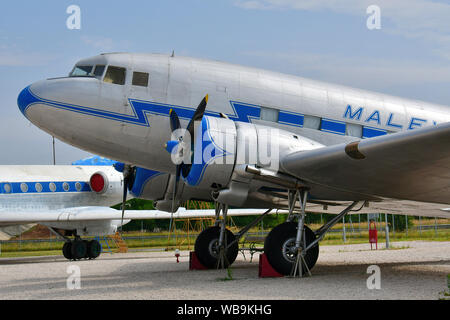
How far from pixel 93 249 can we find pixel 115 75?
581 inches

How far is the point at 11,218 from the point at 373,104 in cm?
1574

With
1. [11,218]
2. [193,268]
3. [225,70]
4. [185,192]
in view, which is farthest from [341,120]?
[11,218]

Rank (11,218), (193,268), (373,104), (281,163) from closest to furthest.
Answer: (281,163)
(373,104)
(193,268)
(11,218)

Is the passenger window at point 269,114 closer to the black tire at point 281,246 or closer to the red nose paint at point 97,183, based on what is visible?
the black tire at point 281,246

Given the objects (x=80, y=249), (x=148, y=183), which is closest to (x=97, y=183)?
(x=80, y=249)

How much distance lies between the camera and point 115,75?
→ 12180mm

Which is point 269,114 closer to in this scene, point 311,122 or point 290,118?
point 290,118

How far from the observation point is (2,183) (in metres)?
23.3

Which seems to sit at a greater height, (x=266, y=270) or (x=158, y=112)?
(x=158, y=112)

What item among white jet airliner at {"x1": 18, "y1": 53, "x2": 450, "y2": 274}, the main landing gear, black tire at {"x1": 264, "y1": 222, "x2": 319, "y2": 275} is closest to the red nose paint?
white jet airliner at {"x1": 18, "y1": 53, "x2": 450, "y2": 274}

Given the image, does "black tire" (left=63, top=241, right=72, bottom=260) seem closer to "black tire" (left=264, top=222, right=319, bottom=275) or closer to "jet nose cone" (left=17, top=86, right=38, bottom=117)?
"jet nose cone" (left=17, top=86, right=38, bottom=117)

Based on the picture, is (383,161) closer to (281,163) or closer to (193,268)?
A: (281,163)

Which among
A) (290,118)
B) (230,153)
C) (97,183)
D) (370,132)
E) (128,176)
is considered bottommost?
(97,183)

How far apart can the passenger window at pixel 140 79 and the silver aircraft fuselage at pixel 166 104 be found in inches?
0.9
